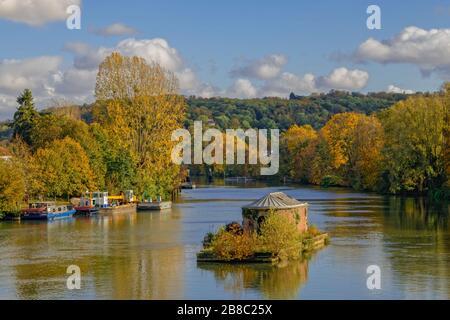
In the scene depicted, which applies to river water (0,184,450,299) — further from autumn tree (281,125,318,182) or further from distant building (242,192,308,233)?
autumn tree (281,125,318,182)

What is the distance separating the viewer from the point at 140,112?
75625 mm

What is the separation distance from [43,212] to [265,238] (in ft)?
90.3

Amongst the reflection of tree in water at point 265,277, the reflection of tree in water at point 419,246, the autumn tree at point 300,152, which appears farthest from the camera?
the autumn tree at point 300,152

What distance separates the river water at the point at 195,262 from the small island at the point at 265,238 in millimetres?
799

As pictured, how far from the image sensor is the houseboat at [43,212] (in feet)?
191

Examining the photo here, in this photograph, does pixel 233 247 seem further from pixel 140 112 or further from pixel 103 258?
pixel 140 112

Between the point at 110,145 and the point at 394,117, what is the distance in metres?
34.1

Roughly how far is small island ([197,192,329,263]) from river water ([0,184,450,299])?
799 millimetres

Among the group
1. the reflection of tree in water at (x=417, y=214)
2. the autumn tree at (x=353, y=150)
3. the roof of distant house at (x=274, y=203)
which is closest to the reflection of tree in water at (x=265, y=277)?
the roof of distant house at (x=274, y=203)

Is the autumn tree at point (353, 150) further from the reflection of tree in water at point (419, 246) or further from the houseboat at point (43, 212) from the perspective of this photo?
the houseboat at point (43, 212)

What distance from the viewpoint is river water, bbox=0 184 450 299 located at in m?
28.8

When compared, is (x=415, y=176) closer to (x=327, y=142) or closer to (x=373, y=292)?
(x=327, y=142)

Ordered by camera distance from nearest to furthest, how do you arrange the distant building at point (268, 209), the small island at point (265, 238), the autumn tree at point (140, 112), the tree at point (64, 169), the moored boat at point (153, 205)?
the small island at point (265, 238)
the distant building at point (268, 209)
the tree at point (64, 169)
the moored boat at point (153, 205)
the autumn tree at point (140, 112)
